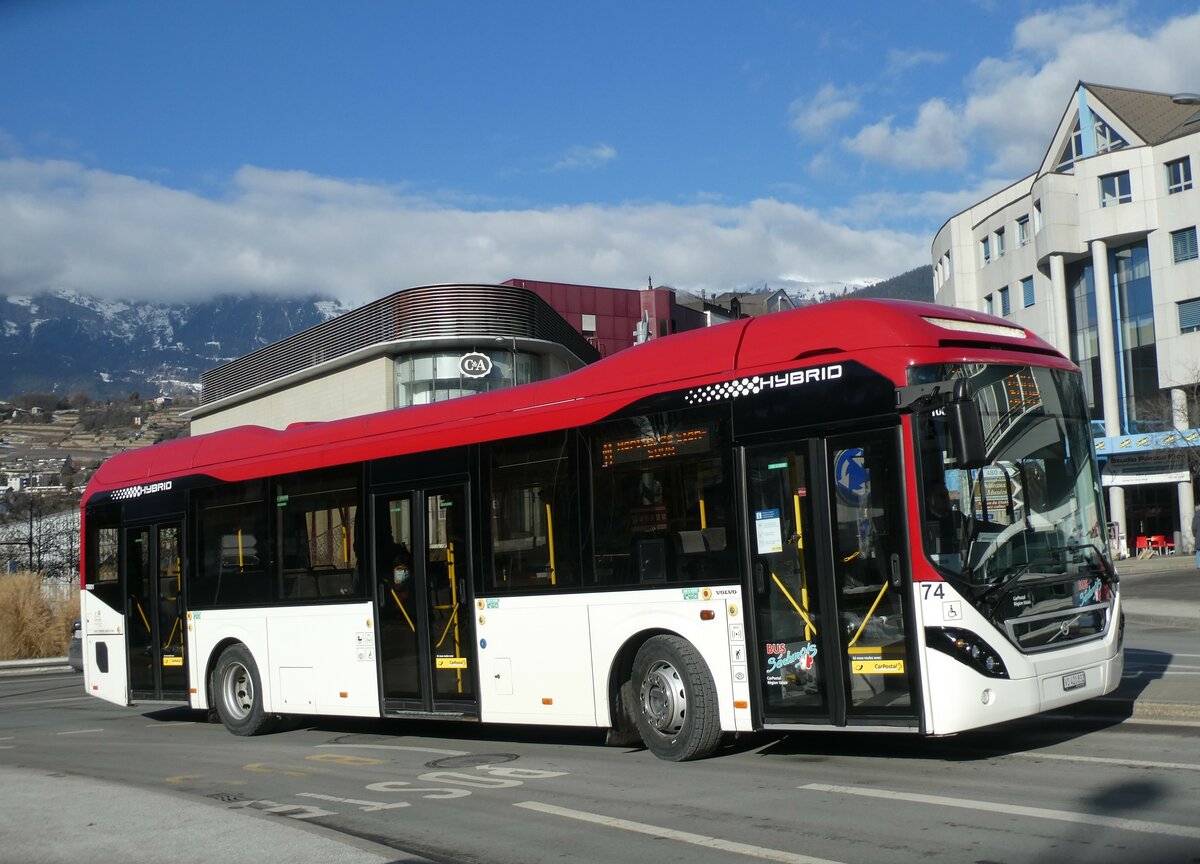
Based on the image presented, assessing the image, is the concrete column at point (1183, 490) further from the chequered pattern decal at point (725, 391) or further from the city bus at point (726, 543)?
the chequered pattern decal at point (725, 391)

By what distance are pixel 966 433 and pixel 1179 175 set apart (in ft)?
178

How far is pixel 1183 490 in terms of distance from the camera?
2156 inches

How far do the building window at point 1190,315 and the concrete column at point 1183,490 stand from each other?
2817 mm

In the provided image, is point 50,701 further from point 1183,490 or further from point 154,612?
point 1183,490

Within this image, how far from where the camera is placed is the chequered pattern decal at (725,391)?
9453 millimetres

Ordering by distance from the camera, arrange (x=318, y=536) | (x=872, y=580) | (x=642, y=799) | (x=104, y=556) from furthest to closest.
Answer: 1. (x=104, y=556)
2. (x=318, y=536)
3. (x=872, y=580)
4. (x=642, y=799)

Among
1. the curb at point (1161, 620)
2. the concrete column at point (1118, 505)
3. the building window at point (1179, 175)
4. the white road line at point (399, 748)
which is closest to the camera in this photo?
the white road line at point (399, 748)

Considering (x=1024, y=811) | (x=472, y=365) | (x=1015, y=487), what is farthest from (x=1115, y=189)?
(x=1024, y=811)

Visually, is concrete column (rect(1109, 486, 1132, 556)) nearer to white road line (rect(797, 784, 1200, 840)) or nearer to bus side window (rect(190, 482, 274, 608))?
bus side window (rect(190, 482, 274, 608))

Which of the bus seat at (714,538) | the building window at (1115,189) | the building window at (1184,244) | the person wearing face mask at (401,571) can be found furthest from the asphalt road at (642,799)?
the building window at (1115,189)

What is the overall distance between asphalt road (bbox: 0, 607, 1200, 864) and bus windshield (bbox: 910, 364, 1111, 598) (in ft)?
4.66

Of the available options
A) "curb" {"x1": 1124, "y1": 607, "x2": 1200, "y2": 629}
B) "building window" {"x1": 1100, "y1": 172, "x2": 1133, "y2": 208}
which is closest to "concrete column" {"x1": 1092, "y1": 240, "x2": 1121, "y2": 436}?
"building window" {"x1": 1100, "y1": 172, "x2": 1133, "y2": 208}

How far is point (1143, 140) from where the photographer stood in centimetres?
5722

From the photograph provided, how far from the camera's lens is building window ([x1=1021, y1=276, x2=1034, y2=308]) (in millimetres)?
64438
